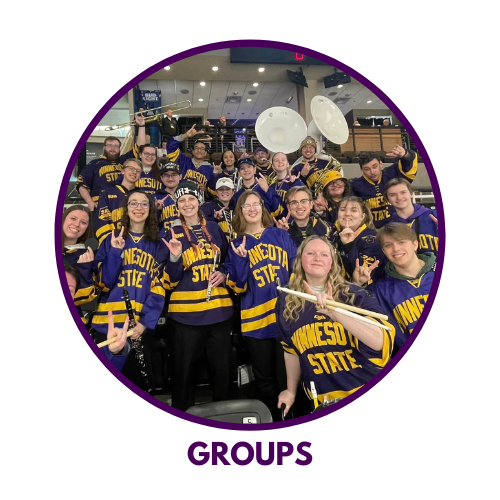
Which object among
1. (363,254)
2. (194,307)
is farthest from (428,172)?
(194,307)

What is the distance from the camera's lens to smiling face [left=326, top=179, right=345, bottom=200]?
2.35 metres

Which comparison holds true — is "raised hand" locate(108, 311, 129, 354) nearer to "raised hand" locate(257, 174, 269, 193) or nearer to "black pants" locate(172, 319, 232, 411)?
"black pants" locate(172, 319, 232, 411)

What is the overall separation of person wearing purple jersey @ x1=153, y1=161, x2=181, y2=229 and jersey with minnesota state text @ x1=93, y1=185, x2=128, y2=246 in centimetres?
24

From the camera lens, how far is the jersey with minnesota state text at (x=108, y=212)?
1948mm

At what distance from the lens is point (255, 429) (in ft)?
5.08

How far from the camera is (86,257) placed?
1786 mm

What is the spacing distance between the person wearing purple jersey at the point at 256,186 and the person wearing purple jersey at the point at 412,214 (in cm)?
76

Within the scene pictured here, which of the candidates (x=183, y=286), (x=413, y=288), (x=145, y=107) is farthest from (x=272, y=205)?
(x=145, y=107)

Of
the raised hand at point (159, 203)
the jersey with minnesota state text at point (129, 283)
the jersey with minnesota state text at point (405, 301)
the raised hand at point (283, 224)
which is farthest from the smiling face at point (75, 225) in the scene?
the jersey with minnesota state text at point (405, 301)

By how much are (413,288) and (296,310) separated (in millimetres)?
674

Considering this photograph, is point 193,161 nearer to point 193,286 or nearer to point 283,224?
point 283,224

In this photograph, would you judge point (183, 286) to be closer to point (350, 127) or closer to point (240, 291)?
point (240, 291)

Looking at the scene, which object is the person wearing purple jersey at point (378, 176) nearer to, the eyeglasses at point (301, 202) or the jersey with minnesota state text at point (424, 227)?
the jersey with minnesota state text at point (424, 227)

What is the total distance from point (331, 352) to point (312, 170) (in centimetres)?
153
